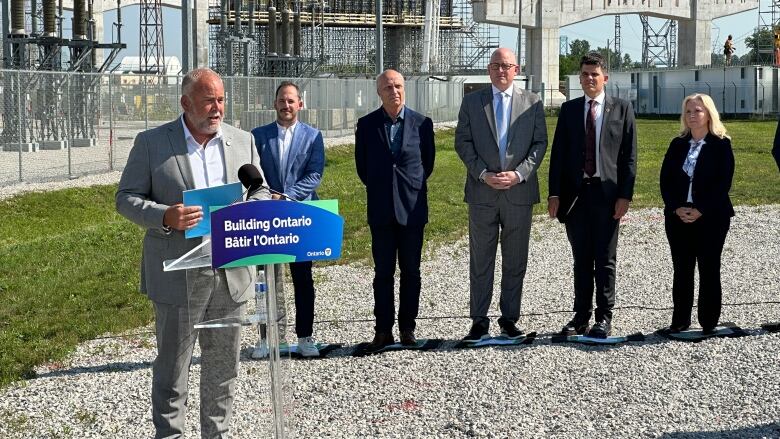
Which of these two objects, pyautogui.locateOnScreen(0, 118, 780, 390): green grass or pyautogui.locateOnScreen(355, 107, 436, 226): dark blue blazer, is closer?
pyautogui.locateOnScreen(355, 107, 436, 226): dark blue blazer

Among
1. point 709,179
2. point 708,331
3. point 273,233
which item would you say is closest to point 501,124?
point 709,179

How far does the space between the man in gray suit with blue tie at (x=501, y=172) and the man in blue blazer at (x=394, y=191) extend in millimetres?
431

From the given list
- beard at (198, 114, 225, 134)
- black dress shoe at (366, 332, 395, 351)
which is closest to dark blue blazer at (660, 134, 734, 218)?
black dress shoe at (366, 332, 395, 351)

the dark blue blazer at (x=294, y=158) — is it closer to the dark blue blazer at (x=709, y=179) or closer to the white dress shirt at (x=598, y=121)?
the white dress shirt at (x=598, y=121)

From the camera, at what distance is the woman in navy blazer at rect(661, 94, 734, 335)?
32.7 ft

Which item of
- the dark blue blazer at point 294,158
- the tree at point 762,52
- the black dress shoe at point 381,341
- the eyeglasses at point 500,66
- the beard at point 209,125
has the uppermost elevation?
the tree at point 762,52

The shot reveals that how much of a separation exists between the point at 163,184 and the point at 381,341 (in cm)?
370

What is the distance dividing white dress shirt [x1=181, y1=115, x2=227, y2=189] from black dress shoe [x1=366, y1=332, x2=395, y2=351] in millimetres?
3556

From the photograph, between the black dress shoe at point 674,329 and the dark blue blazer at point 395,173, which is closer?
the dark blue blazer at point 395,173

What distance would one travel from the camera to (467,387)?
27.2 ft

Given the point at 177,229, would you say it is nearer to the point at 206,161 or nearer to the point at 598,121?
the point at 206,161

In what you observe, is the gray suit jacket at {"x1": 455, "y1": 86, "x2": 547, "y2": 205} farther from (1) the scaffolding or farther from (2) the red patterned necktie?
(1) the scaffolding

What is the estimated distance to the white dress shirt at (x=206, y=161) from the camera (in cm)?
628

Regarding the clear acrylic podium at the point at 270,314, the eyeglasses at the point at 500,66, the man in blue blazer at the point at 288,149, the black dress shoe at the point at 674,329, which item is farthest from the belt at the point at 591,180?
the clear acrylic podium at the point at 270,314
